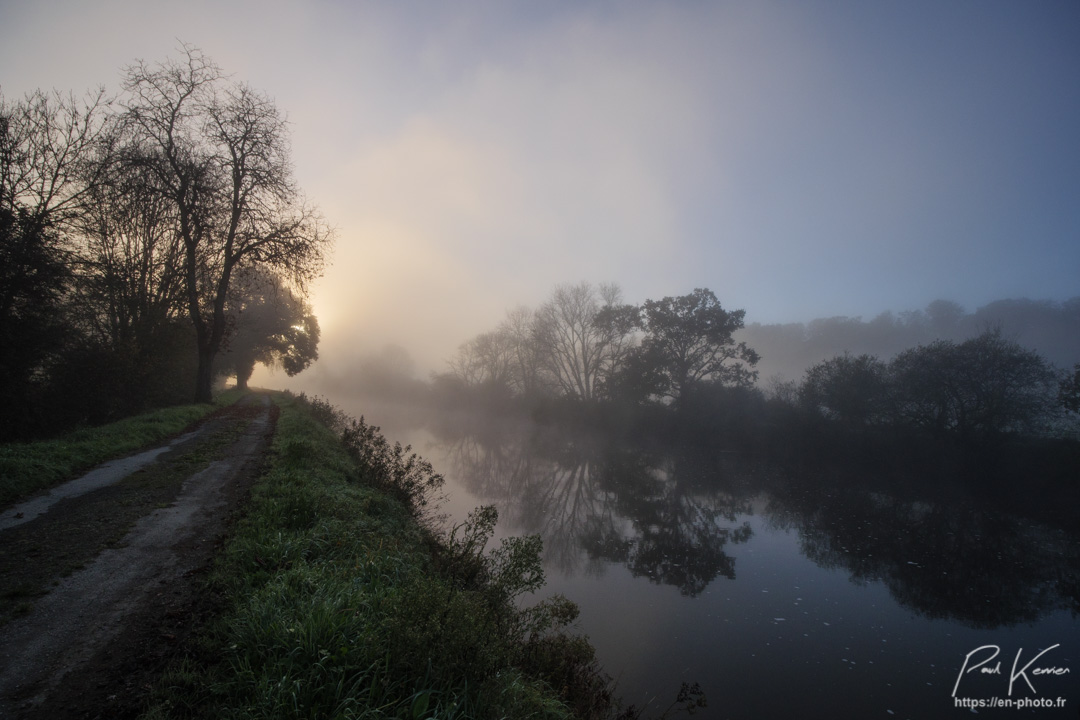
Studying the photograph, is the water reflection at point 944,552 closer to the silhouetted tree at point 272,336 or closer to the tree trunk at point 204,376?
the tree trunk at point 204,376

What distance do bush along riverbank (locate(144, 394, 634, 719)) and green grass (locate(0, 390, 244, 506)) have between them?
3.02 metres

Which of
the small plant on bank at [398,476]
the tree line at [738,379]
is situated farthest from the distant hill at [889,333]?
the small plant on bank at [398,476]

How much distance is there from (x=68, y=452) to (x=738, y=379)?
30.6 metres

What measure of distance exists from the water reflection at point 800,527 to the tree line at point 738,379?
5.38 m

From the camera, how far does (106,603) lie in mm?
3512

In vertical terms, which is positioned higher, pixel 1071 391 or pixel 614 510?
pixel 1071 391

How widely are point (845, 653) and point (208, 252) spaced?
22.2 metres

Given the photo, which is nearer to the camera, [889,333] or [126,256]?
[126,256]

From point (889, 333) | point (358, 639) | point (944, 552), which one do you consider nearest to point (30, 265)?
point (358, 639)

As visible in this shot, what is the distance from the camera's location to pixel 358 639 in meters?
3.19

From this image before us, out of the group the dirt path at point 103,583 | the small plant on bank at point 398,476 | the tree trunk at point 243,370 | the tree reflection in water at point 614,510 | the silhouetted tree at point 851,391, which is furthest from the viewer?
the tree trunk at point 243,370

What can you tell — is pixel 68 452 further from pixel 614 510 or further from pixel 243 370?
pixel 243 370

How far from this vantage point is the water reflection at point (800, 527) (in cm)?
814
